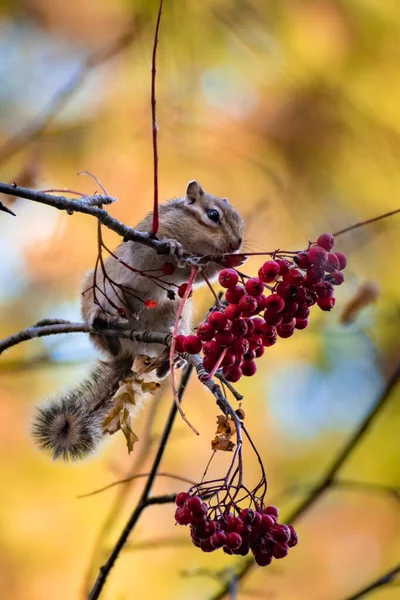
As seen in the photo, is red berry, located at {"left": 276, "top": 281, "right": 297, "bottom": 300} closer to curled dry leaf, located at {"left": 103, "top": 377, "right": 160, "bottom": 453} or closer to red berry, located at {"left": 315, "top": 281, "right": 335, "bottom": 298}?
red berry, located at {"left": 315, "top": 281, "right": 335, "bottom": 298}

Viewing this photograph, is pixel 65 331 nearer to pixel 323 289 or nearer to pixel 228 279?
pixel 228 279

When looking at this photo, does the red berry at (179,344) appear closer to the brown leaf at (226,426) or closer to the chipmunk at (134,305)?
the brown leaf at (226,426)

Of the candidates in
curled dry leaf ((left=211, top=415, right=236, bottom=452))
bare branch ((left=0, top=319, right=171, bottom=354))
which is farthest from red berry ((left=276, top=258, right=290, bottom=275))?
bare branch ((left=0, top=319, right=171, bottom=354))

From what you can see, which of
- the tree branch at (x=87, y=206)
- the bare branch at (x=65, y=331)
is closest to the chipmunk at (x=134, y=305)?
the bare branch at (x=65, y=331)

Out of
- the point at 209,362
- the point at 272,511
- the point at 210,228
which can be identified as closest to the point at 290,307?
the point at 209,362

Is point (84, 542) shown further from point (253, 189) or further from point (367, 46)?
point (367, 46)

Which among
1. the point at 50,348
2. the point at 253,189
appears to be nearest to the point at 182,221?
the point at 50,348
